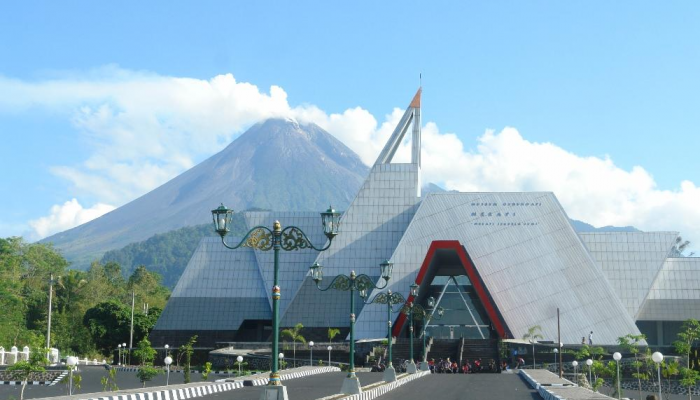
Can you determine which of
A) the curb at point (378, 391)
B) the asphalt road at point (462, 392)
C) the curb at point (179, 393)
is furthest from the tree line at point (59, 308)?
the asphalt road at point (462, 392)

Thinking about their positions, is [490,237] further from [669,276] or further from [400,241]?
[669,276]

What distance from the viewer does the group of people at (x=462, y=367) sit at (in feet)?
215

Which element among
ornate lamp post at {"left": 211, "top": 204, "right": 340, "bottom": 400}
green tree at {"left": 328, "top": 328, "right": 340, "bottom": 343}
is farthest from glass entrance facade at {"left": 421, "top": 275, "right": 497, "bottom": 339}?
ornate lamp post at {"left": 211, "top": 204, "right": 340, "bottom": 400}

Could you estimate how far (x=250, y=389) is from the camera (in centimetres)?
3616

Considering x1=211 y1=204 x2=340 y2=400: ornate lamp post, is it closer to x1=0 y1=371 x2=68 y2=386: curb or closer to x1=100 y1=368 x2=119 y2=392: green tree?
x1=100 y1=368 x2=119 y2=392: green tree

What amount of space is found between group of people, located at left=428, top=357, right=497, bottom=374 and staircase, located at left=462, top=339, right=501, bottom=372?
2.73 feet

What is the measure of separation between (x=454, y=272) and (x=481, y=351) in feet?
59.7

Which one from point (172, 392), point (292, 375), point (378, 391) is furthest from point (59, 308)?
point (172, 392)

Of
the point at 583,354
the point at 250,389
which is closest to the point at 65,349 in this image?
the point at 583,354

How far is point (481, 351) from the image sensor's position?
73.3 meters

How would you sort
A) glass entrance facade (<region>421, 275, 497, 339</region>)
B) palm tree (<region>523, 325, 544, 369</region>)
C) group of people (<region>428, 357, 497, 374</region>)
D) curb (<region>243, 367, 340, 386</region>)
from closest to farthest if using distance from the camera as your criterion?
curb (<region>243, 367, 340, 386</region>)
group of people (<region>428, 357, 497, 374</region>)
palm tree (<region>523, 325, 544, 369</region>)
glass entrance facade (<region>421, 275, 497, 339</region>)

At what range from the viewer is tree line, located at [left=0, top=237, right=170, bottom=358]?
9288cm

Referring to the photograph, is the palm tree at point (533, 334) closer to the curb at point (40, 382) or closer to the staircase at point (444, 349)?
the staircase at point (444, 349)

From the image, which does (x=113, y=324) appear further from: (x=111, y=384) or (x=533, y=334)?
(x=111, y=384)
